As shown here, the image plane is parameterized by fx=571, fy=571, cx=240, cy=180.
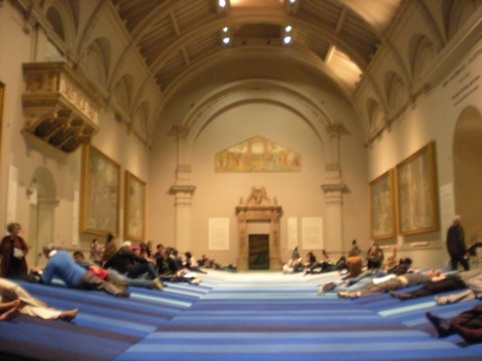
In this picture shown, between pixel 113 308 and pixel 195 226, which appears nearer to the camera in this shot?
pixel 113 308

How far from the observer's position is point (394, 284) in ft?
33.7

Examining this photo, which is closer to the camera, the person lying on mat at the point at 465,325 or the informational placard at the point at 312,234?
the person lying on mat at the point at 465,325

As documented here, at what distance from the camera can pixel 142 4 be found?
19219mm

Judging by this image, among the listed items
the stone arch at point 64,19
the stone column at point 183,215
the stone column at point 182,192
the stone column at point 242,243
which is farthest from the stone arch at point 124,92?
the stone column at point 242,243

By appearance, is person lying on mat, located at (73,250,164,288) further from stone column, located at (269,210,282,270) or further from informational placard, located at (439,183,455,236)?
stone column, located at (269,210,282,270)

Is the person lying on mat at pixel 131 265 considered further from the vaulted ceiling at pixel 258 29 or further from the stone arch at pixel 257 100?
the stone arch at pixel 257 100

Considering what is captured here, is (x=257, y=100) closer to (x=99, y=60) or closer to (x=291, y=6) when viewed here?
(x=291, y=6)

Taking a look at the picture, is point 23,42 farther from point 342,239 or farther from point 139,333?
point 342,239

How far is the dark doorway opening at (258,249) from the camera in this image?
2616cm

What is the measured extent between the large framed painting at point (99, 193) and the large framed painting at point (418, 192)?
33.1 ft

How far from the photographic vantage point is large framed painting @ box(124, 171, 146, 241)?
2192cm

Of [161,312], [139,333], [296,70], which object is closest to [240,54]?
[296,70]

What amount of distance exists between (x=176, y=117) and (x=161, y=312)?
19311mm

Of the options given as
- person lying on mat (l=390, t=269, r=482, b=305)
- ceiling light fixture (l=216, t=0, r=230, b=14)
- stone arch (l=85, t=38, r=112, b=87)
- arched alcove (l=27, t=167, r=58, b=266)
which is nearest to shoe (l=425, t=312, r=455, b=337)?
person lying on mat (l=390, t=269, r=482, b=305)
